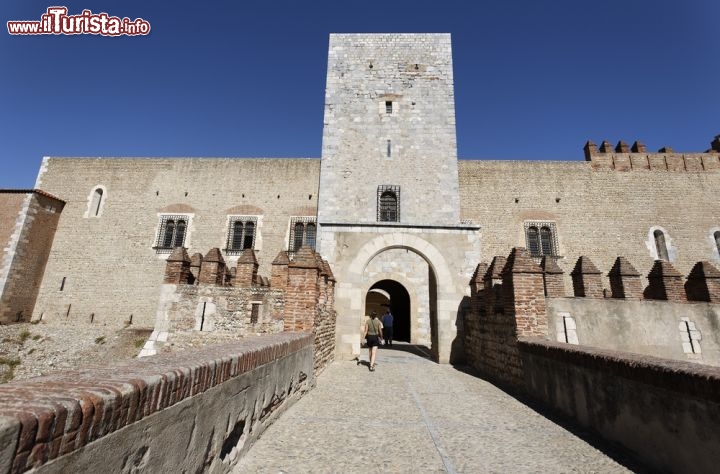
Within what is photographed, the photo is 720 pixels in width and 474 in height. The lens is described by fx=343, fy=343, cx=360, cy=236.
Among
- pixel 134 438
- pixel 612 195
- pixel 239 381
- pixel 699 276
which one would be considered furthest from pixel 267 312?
pixel 612 195

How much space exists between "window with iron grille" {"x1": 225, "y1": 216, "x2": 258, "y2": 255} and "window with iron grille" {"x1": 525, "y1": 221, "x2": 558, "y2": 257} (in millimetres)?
13942

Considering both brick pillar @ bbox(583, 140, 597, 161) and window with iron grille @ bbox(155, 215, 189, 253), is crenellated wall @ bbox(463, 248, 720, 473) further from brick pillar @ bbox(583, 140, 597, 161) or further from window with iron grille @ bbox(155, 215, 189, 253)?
window with iron grille @ bbox(155, 215, 189, 253)

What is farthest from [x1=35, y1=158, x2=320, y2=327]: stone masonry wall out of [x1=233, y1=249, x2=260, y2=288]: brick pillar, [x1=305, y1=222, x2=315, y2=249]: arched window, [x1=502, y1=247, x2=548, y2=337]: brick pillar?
[x1=502, y1=247, x2=548, y2=337]: brick pillar

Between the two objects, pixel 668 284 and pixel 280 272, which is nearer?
pixel 668 284

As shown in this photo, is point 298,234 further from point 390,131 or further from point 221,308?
point 221,308

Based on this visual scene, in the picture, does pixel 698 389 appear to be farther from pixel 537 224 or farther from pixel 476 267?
pixel 537 224

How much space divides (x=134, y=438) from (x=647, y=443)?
4234 mm

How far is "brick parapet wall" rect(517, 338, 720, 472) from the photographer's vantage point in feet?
8.89

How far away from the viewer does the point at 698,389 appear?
9.00 feet

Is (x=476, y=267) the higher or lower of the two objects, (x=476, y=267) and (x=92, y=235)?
the lower

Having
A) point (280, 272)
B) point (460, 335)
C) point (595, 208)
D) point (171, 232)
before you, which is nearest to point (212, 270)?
point (280, 272)

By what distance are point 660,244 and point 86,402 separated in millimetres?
22286

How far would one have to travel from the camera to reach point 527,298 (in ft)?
21.1

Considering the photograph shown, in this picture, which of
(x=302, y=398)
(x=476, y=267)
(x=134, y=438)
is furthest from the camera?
(x=476, y=267)
